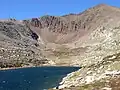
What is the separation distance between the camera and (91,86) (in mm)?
82125

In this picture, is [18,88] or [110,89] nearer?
[110,89]

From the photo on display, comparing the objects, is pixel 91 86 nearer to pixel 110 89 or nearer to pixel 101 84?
pixel 101 84

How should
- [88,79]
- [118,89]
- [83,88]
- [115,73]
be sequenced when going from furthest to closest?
[88,79] → [115,73] → [83,88] → [118,89]

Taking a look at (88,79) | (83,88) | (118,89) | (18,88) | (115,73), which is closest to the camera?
(118,89)

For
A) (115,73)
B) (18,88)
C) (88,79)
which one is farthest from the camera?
(18,88)

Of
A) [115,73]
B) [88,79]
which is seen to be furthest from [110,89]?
[88,79]

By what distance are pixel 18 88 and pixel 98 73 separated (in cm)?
4183

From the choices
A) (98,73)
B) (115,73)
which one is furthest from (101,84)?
(98,73)

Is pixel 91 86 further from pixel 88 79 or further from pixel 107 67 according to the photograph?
pixel 107 67

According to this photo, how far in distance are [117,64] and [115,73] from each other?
10719 millimetres

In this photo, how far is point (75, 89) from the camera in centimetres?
8106

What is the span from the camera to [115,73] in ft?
319

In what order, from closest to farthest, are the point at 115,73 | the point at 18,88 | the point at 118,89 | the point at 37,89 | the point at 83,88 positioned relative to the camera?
the point at 118,89
the point at 83,88
the point at 115,73
the point at 37,89
the point at 18,88

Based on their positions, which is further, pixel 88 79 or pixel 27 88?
pixel 27 88
